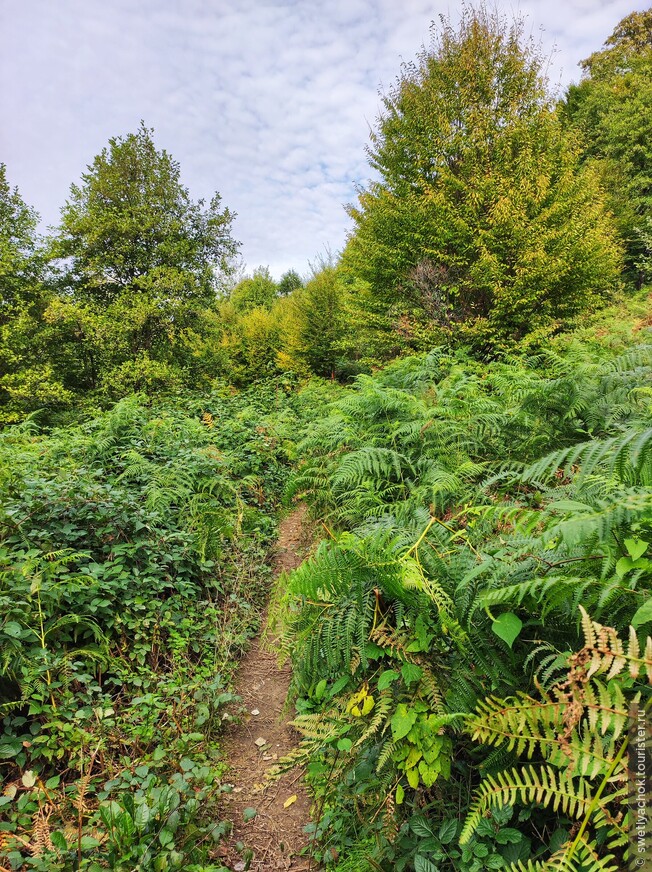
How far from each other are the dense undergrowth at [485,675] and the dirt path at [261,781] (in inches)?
9.2

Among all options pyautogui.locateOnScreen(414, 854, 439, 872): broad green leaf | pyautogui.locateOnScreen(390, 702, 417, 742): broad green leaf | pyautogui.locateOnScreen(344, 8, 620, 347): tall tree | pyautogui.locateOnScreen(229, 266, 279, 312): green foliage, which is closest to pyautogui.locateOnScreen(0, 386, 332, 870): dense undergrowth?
pyautogui.locateOnScreen(414, 854, 439, 872): broad green leaf

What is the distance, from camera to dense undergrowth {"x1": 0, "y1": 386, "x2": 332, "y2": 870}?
1.90 m

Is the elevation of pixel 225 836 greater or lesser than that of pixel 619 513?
lesser

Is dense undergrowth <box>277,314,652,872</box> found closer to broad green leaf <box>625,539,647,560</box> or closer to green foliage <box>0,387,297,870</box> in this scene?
broad green leaf <box>625,539,647,560</box>

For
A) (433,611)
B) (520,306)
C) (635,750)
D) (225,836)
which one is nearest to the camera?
(635,750)

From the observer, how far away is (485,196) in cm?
709

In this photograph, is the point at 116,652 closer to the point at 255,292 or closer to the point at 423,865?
the point at 423,865

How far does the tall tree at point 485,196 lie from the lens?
6887mm

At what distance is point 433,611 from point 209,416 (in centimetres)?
713

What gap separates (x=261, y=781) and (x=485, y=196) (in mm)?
8372

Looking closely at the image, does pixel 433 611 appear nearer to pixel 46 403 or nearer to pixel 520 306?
pixel 520 306

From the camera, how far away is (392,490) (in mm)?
3459

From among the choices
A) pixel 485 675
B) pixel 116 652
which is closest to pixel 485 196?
pixel 485 675

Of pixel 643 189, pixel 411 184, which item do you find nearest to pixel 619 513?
pixel 411 184
